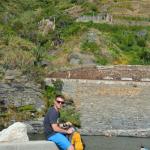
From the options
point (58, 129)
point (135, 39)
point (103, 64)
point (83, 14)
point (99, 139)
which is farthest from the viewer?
point (83, 14)

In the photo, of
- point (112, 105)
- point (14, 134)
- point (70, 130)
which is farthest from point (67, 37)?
point (70, 130)

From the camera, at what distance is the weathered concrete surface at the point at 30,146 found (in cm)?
1392

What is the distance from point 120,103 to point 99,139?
848 cm

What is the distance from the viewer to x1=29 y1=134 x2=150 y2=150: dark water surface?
127 feet

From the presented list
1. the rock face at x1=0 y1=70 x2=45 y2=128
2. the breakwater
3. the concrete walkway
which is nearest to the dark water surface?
the breakwater

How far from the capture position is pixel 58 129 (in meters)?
14.1

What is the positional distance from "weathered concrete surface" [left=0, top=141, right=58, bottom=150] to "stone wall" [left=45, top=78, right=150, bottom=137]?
3528 cm

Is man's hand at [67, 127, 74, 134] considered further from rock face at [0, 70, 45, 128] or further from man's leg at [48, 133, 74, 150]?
rock face at [0, 70, 45, 128]

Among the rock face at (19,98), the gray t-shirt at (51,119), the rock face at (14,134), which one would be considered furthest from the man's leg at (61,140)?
the rock face at (19,98)

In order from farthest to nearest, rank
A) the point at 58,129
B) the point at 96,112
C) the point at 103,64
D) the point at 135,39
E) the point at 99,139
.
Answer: the point at 135,39, the point at 103,64, the point at 96,112, the point at 99,139, the point at 58,129

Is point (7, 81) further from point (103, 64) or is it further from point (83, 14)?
point (83, 14)

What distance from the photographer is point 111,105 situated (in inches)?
2096

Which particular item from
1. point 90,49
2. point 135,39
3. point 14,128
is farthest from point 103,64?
point 14,128

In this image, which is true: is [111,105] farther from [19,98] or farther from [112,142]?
[112,142]
